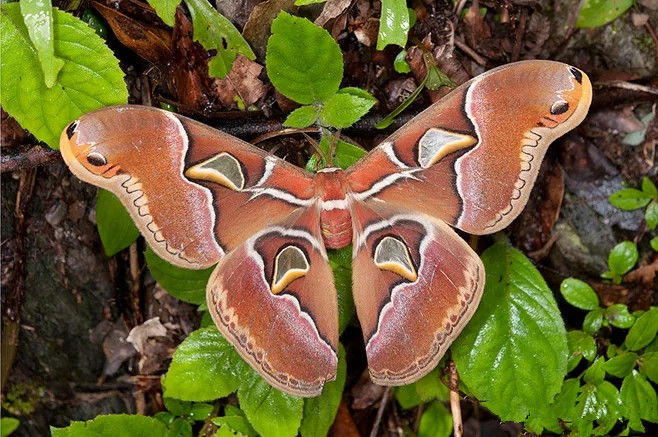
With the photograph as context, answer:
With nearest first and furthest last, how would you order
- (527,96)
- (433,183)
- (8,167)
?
(527,96) < (433,183) < (8,167)

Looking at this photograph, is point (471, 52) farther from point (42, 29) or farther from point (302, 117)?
point (42, 29)

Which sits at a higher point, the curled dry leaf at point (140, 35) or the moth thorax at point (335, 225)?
the curled dry leaf at point (140, 35)

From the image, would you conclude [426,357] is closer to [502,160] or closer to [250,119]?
[502,160]

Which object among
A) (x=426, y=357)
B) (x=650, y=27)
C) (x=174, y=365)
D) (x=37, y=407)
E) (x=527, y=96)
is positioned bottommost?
(x=37, y=407)

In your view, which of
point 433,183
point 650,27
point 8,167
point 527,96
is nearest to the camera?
point 527,96

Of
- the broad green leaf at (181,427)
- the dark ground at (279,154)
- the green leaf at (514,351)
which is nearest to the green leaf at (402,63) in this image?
the dark ground at (279,154)

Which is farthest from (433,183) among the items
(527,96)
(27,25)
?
(27,25)

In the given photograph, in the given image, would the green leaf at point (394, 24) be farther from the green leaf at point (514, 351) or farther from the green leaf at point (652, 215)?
the green leaf at point (652, 215)
